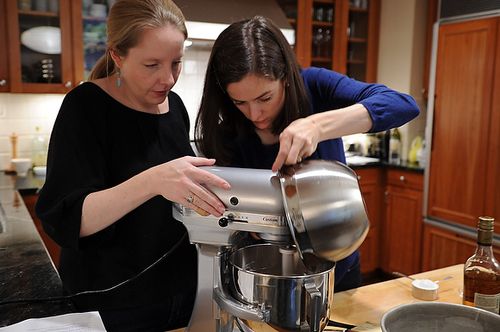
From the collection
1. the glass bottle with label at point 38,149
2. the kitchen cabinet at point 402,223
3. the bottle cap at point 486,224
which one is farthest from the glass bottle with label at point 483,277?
the glass bottle with label at point 38,149

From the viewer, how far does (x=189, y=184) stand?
750mm

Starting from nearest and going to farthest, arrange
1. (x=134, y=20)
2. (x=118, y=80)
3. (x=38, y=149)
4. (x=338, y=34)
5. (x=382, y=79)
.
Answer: (x=134, y=20) < (x=118, y=80) < (x=38, y=149) < (x=338, y=34) < (x=382, y=79)

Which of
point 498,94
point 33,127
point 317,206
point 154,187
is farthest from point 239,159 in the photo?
point 33,127

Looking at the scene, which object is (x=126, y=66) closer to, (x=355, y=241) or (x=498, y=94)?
(x=355, y=241)

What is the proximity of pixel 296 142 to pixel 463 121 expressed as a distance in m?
2.12

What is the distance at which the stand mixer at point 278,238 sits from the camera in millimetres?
656

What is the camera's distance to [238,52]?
100cm

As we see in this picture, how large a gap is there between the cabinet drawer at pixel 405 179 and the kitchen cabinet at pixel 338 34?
785mm

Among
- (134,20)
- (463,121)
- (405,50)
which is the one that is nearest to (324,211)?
(134,20)

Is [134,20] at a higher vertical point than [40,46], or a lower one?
lower

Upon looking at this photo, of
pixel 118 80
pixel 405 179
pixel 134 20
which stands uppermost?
pixel 134 20

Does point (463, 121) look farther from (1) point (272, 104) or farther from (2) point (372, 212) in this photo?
(1) point (272, 104)

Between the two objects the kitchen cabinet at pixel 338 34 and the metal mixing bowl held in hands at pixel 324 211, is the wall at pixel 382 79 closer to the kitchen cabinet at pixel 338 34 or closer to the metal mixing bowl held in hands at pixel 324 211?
the kitchen cabinet at pixel 338 34

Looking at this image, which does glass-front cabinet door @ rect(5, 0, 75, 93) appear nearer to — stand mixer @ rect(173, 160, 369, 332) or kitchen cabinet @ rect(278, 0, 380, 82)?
kitchen cabinet @ rect(278, 0, 380, 82)
